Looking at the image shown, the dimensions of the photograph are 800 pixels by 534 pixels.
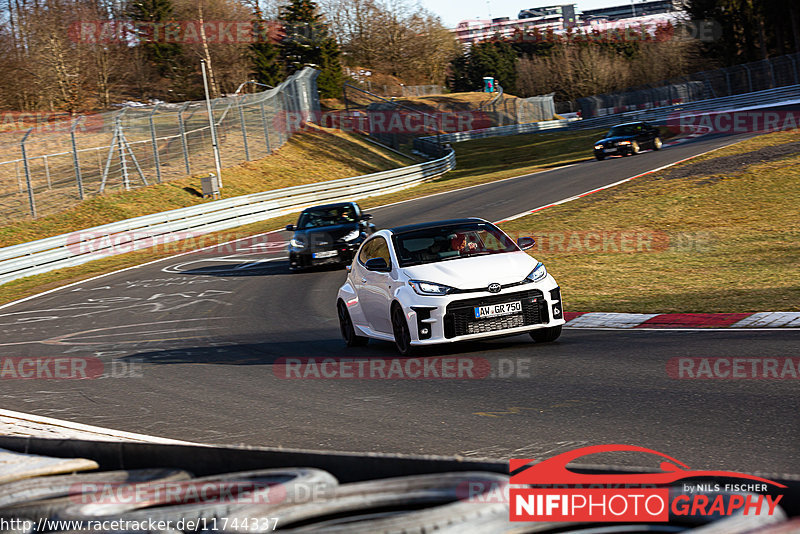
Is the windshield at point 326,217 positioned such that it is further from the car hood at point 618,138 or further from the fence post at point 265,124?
the fence post at point 265,124

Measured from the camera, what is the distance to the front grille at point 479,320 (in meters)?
9.87

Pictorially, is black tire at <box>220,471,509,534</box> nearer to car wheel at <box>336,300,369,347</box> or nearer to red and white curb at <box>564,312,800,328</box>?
red and white curb at <box>564,312,800,328</box>

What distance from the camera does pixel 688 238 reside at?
2069 cm

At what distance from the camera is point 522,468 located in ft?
12.0

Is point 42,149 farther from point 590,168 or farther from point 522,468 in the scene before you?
point 522,468

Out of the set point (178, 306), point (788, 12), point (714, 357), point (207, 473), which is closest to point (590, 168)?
point (178, 306)

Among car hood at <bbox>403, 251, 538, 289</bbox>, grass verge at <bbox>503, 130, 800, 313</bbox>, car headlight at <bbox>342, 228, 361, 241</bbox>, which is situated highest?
car hood at <bbox>403, 251, 538, 289</bbox>

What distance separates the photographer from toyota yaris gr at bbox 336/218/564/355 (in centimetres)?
990

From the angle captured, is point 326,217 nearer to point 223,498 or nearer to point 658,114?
point 223,498

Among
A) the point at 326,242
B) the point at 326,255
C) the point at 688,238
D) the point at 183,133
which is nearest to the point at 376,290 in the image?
the point at 326,255

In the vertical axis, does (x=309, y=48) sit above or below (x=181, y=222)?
above

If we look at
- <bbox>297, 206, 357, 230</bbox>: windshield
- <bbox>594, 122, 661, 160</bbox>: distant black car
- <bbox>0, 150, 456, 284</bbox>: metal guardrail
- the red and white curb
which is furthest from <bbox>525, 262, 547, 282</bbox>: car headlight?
<bbox>594, 122, 661, 160</bbox>: distant black car

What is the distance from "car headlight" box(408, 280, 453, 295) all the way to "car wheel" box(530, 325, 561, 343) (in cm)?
128

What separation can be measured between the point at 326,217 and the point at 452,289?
13.4 m
